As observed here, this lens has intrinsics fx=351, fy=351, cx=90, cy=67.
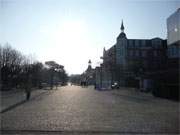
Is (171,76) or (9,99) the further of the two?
(171,76)

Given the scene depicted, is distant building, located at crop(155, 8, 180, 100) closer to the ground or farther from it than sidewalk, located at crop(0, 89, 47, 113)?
farther from it

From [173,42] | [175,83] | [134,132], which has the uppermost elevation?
[173,42]

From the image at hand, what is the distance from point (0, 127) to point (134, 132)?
18.1 ft

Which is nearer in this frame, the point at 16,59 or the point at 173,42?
the point at 173,42

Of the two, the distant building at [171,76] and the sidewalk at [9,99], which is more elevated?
the distant building at [171,76]

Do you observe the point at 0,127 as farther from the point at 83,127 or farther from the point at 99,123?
the point at 99,123

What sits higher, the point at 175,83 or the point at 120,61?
the point at 120,61

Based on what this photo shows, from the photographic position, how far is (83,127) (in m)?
14.8

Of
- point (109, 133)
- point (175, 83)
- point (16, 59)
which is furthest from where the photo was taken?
point (16, 59)

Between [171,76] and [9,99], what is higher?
[171,76]

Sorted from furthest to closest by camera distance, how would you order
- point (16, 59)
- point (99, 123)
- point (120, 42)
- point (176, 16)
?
point (120, 42)
point (16, 59)
point (176, 16)
point (99, 123)

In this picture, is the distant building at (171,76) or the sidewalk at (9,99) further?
the distant building at (171,76)

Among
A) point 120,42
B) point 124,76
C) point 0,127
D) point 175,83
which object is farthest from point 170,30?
point 120,42

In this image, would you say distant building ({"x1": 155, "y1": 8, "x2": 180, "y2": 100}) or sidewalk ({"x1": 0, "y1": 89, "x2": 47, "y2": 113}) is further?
distant building ({"x1": 155, "y1": 8, "x2": 180, "y2": 100})
